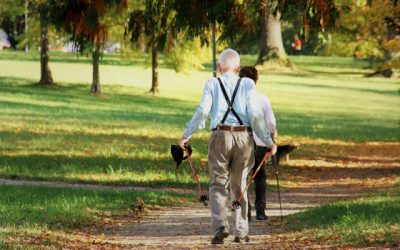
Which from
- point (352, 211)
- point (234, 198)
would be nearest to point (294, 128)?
point (352, 211)

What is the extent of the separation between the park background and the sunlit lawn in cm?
7

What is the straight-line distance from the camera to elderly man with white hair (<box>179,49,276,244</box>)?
229 inches

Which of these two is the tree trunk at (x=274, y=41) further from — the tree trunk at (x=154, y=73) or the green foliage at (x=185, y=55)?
the green foliage at (x=185, y=55)

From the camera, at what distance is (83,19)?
870 centimetres

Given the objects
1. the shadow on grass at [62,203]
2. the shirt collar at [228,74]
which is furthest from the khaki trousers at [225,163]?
the shadow on grass at [62,203]

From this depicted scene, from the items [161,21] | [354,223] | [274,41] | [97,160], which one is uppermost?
[274,41]

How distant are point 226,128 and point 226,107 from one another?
232 millimetres

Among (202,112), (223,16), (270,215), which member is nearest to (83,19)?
(223,16)

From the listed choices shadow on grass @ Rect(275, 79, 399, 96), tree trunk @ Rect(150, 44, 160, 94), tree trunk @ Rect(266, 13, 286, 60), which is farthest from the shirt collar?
tree trunk @ Rect(266, 13, 286, 60)

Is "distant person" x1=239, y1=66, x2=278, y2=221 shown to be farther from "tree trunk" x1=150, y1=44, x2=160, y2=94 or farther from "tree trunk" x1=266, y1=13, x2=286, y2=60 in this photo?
"tree trunk" x1=266, y1=13, x2=286, y2=60

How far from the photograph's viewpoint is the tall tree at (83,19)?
338 inches

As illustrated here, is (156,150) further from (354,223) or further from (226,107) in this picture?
(226,107)

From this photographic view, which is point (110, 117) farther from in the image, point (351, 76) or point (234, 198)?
point (351, 76)

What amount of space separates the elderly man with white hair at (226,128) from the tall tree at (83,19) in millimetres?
3492
